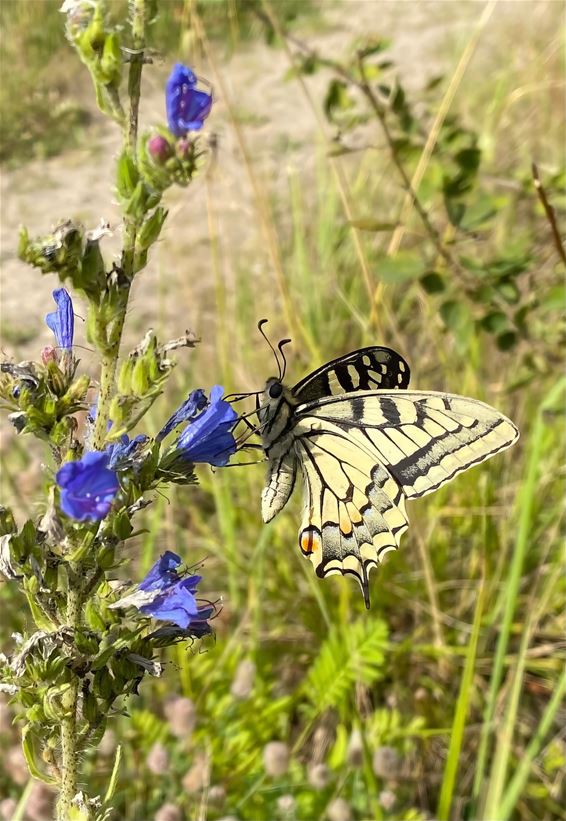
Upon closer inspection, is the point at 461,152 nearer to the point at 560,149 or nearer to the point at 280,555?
the point at 280,555

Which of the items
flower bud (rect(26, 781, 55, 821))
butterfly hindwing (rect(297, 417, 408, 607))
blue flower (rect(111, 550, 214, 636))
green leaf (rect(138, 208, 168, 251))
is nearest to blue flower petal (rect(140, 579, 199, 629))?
blue flower (rect(111, 550, 214, 636))

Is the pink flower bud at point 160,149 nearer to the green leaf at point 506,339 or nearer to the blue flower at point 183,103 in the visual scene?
the blue flower at point 183,103

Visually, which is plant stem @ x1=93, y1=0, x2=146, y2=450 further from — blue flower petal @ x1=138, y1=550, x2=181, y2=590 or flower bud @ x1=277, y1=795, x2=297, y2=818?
flower bud @ x1=277, y1=795, x2=297, y2=818

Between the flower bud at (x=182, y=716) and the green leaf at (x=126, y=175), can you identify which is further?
the flower bud at (x=182, y=716)

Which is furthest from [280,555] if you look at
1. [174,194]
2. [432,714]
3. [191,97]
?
[174,194]

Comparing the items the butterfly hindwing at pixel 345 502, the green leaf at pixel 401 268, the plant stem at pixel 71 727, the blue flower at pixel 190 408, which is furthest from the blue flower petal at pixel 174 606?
the green leaf at pixel 401 268

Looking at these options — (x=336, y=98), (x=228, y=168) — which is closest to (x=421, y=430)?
(x=336, y=98)
